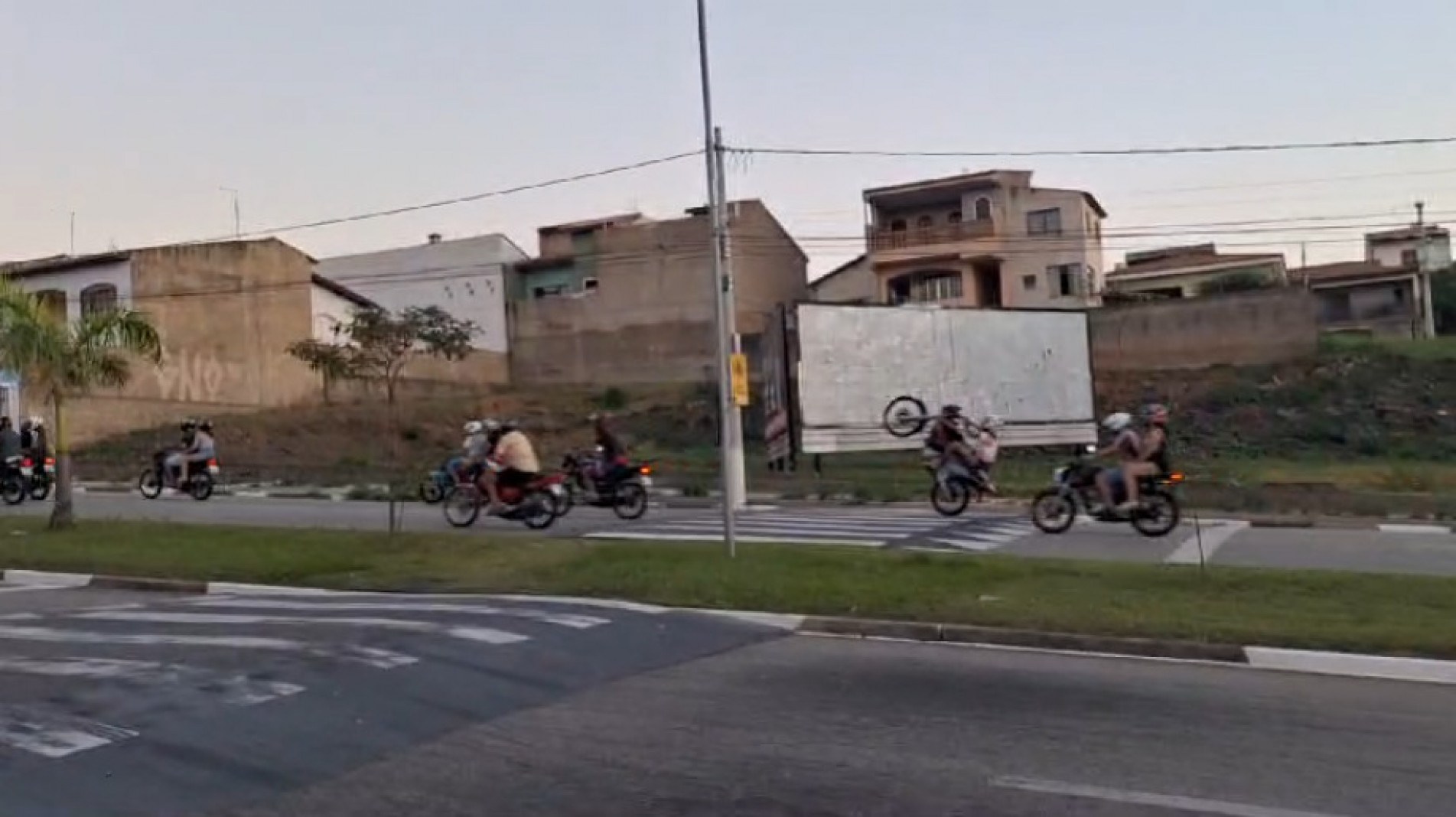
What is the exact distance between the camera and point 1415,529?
2169 cm

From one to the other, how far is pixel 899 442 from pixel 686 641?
23.4 m

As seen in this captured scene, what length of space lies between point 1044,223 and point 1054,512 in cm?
4659

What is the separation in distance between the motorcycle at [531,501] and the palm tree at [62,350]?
17.4 ft

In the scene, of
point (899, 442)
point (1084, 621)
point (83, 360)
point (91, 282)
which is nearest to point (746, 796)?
point (1084, 621)

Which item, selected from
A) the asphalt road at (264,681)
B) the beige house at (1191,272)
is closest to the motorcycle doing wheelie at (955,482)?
the asphalt road at (264,681)

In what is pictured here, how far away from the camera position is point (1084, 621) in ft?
36.2

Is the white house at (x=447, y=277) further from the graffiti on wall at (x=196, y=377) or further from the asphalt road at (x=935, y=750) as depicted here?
the asphalt road at (x=935, y=750)

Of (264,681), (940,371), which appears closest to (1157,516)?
(264,681)

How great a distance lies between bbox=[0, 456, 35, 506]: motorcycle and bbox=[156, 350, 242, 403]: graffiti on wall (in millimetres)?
16791

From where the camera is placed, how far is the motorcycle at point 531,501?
20.0 metres

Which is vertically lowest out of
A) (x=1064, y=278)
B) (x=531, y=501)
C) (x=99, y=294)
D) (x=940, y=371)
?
(x=531, y=501)

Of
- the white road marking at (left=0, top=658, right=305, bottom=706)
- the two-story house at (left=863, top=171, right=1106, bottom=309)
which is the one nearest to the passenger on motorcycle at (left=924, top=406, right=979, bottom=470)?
the white road marking at (left=0, top=658, right=305, bottom=706)

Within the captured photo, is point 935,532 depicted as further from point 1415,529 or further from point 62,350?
point 62,350

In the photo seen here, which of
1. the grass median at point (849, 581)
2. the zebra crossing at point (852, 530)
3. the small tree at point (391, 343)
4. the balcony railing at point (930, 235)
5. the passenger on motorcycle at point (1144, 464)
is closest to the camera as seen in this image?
the grass median at point (849, 581)
